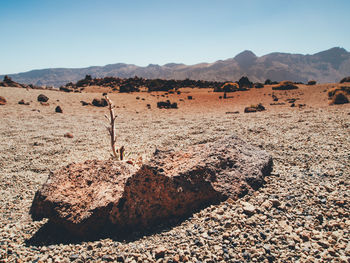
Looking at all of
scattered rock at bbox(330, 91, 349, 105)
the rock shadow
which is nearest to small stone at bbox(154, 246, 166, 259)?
the rock shadow

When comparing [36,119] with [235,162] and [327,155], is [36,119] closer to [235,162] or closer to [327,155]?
[235,162]

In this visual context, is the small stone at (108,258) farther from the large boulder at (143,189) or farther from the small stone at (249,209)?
the small stone at (249,209)

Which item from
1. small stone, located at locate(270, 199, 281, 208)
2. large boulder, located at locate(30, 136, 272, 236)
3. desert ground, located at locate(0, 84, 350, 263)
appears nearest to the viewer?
desert ground, located at locate(0, 84, 350, 263)

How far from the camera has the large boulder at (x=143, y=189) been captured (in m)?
2.86

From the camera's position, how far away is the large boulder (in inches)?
113

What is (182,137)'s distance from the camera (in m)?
7.42

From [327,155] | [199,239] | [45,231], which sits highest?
[327,155]

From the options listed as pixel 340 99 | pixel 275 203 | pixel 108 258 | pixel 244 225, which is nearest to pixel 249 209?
pixel 244 225

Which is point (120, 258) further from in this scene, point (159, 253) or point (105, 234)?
point (105, 234)

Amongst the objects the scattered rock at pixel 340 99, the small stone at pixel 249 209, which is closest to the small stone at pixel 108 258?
the small stone at pixel 249 209

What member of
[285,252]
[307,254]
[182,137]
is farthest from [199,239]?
[182,137]

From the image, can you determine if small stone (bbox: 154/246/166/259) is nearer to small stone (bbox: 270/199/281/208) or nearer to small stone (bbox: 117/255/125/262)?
small stone (bbox: 117/255/125/262)

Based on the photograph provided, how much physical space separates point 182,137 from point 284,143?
3.11m

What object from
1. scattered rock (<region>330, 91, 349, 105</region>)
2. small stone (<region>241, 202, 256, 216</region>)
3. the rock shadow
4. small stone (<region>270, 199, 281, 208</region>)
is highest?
scattered rock (<region>330, 91, 349, 105</region>)
